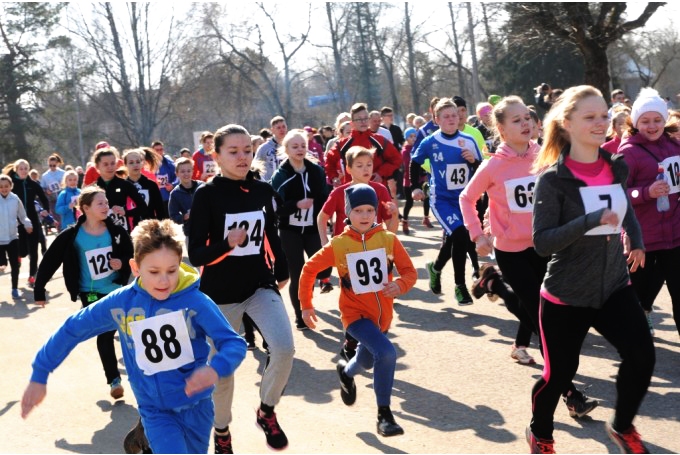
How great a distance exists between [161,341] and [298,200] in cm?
482

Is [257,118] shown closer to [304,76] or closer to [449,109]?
[304,76]

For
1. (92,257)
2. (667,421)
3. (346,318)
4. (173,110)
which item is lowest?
(667,421)

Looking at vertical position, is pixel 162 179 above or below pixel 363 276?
above

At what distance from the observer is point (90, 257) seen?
23.4 ft

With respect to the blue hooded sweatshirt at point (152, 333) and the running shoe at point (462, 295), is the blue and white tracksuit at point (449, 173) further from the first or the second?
the blue hooded sweatshirt at point (152, 333)

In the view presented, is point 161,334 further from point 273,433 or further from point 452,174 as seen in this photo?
point 452,174

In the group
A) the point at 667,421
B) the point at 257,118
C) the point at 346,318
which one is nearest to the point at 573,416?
the point at 667,421

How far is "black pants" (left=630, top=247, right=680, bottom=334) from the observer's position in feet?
20.3

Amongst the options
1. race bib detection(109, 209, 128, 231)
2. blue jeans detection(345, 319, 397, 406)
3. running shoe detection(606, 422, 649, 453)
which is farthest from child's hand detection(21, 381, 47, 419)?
race bib detection(109, 209, 128, 231)

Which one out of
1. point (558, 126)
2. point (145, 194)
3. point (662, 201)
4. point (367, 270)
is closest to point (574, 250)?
point (558, 126)

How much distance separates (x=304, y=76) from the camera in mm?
49781

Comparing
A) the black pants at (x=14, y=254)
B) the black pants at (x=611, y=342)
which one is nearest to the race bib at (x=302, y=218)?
the black pants at (x=611, y=342)

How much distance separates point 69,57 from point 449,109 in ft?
114

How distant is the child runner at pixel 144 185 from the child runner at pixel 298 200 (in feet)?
4.08
